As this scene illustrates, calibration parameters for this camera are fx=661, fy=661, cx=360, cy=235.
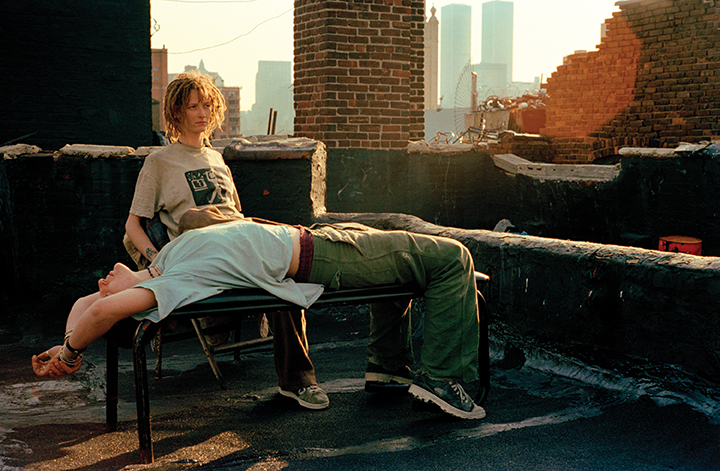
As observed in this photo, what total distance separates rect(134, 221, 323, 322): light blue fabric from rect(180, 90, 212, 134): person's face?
3.75 ft

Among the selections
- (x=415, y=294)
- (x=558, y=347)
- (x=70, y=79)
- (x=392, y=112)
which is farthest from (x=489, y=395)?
(x=70, y=79)

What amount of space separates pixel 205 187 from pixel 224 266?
3.87 ft

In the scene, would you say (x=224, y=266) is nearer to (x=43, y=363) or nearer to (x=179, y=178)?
(x=43, y=363)

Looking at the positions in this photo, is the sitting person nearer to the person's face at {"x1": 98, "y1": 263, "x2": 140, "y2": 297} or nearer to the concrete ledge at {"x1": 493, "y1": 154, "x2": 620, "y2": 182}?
the person's face at {"x1": 98, "y1": 263, "x2": 140, "y2": 297}

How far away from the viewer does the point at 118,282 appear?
2.65 meters

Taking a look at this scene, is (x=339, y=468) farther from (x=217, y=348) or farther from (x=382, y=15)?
(x=382, y=15)

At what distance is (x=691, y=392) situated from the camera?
3080 millimetres

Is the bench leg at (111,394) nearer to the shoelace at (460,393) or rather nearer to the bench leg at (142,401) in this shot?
the bench leg at (142,401)

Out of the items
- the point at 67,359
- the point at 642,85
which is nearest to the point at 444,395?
the point at 67,359

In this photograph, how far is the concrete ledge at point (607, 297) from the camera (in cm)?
305

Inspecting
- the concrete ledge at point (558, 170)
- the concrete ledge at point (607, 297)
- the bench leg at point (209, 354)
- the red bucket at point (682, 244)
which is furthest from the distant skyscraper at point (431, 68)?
the bench leg at point (209, 354)

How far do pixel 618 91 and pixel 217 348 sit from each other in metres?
11.3

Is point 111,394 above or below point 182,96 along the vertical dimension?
below

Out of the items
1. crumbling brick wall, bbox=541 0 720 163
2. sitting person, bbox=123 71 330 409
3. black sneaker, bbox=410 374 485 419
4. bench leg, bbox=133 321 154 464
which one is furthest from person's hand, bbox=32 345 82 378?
crumbling brick wall, bbox=541 0 720 163
